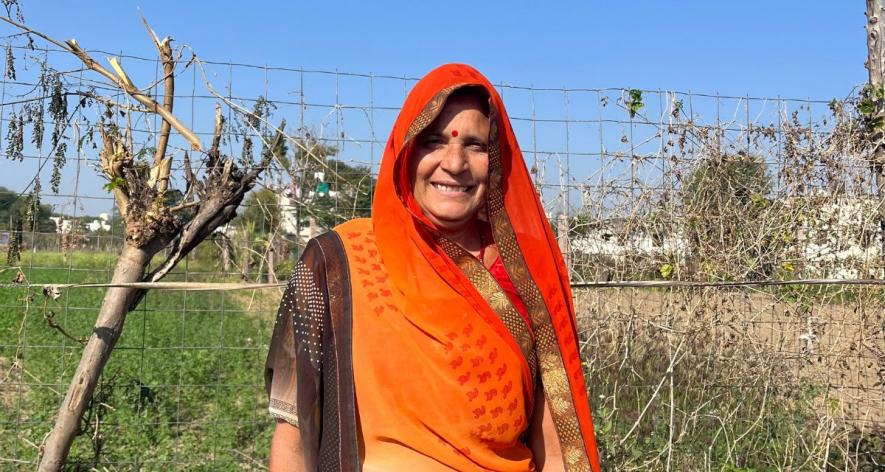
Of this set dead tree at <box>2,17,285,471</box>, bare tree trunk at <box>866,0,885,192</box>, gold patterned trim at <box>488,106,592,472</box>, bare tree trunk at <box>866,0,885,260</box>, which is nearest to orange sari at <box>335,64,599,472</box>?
gold patterned trim at <box>488,106,592,472</box>

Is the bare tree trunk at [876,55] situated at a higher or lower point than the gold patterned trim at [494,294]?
higher

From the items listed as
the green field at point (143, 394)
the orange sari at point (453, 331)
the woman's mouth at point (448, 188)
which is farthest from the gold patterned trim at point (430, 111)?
the green field at point (143, 394)

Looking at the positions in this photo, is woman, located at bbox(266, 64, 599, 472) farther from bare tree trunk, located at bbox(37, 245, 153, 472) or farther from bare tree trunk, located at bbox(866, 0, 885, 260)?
bare tree trunk, located at bbox(866, 0, 885, 260)

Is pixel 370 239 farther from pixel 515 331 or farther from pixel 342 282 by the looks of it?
pixel 515 331

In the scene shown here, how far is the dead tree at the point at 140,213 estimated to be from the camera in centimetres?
271

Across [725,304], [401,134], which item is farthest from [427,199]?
[725,304]

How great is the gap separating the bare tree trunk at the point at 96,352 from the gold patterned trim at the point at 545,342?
63.9 inches

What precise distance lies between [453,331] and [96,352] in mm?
1769

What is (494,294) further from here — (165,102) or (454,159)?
(165,102)

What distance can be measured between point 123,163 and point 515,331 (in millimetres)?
1783

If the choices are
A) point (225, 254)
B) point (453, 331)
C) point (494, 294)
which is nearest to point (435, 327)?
point (453, 331)

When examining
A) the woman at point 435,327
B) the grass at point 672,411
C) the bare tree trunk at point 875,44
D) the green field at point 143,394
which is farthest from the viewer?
the bare tree trunk at point 875,44

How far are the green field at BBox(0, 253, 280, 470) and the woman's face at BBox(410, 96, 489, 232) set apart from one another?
2.01 meters

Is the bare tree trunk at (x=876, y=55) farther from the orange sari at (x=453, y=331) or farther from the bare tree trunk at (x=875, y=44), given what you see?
the orange sari at (x=453, y=331)
